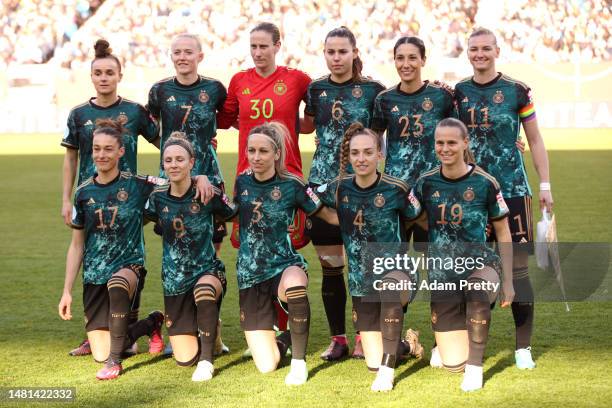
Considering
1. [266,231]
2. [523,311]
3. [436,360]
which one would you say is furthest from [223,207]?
[523,311]

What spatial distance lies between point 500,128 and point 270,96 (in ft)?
4.42

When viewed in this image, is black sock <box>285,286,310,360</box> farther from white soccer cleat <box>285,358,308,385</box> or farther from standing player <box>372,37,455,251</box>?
standing player <box>372,37,455,251</box>

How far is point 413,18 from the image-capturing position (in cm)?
2467

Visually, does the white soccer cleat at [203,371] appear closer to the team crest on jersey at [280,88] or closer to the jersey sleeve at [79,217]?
the jersey sleeve at [79,217]

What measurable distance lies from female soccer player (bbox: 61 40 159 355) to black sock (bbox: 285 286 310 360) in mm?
1077

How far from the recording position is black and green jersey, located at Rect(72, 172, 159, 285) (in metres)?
5.51

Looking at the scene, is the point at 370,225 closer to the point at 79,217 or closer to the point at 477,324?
the point at 477,324

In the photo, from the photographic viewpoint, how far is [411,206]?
16.6ft

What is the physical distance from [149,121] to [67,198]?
2.19 ft

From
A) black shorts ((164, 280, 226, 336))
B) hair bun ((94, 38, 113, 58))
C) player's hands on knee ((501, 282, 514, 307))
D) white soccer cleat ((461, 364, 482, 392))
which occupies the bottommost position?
white soccer cleat ((461, 364, 482, 392))

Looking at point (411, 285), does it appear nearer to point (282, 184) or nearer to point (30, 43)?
point (282, 184)

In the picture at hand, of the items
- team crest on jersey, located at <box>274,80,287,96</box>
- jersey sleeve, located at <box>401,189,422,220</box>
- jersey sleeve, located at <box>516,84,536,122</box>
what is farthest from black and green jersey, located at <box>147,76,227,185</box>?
jersey sleeve, located at <box>516,84,536,122</box>

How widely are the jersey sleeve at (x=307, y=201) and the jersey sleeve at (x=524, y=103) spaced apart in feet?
3.85

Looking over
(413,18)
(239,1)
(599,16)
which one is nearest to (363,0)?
(413,18)
